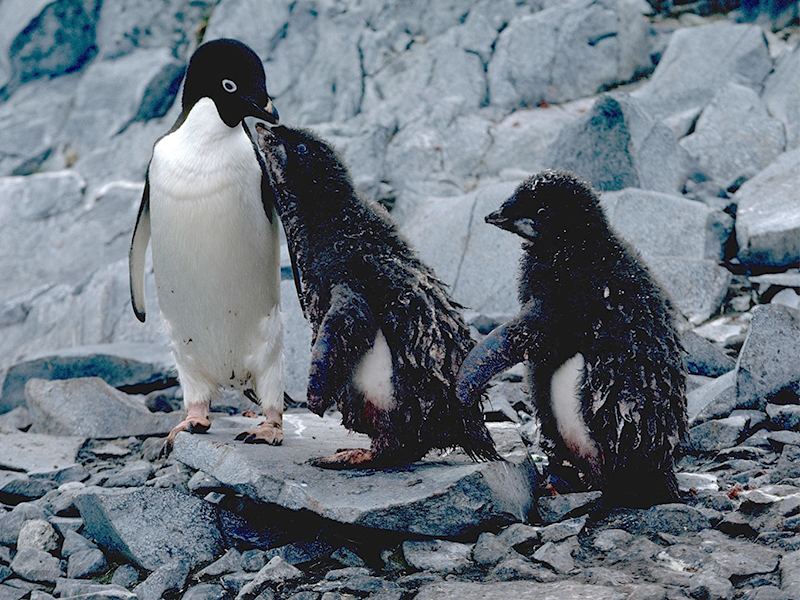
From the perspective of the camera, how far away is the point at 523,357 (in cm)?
265

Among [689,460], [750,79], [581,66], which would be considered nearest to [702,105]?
[750,79]

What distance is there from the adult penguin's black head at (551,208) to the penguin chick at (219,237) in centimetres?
112

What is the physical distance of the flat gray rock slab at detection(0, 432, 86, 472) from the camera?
12.8 ft

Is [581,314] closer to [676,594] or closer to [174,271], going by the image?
[676,594]

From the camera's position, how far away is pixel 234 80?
3320mm

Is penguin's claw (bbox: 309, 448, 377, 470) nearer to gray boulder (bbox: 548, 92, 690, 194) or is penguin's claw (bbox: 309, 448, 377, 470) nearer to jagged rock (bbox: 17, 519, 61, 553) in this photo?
jagged rock (bbox: 17, 519, 61, 553)

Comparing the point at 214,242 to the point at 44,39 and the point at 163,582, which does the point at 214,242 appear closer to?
the point at 163,582

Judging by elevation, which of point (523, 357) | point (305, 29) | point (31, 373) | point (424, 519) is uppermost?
point (305, 29)

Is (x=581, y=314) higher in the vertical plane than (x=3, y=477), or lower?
higher

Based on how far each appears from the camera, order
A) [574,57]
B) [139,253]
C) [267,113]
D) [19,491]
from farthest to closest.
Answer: [574,57] < [139,253] < [19,491] < [267,113]

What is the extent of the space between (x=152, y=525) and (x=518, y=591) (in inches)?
54.6

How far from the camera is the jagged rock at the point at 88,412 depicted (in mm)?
4648

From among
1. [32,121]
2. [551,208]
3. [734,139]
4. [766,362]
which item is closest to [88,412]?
[551,208]

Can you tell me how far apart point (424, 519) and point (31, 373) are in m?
4.36
